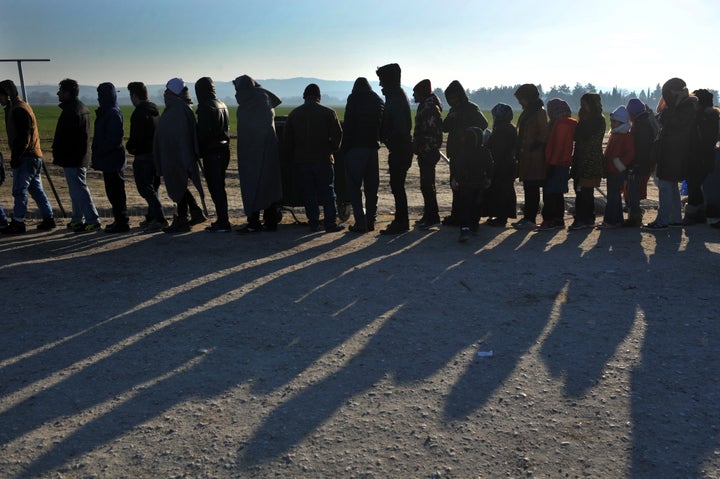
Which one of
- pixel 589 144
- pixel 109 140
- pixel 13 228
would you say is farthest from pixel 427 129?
pixel 13 228

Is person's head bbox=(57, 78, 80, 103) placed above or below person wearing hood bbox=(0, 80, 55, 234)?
above

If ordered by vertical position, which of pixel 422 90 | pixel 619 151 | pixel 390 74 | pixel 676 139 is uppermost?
pixel 390 74

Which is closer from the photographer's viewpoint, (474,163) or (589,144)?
(474,163)

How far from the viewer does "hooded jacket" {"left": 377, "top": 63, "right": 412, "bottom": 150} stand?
26.8 feet

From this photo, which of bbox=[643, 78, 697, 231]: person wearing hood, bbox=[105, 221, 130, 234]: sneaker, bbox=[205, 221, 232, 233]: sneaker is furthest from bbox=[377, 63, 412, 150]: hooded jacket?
bbox=[105, 221, 130, 234]: sneaker

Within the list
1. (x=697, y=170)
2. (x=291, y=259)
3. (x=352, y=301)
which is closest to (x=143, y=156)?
(x=291, y=259)

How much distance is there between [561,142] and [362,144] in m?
2.47

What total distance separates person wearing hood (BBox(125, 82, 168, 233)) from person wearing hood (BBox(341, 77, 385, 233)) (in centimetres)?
248

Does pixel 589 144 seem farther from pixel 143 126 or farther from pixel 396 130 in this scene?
pixel 143 126

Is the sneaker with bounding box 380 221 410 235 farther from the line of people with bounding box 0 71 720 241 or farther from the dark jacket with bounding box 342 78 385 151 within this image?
the dark jacket with bounding box 342 78 385 151

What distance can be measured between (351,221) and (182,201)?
2.51 m

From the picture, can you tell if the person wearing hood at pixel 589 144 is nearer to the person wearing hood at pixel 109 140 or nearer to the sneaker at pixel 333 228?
the sneaker at pixel 333 228

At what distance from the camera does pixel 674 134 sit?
8.14m

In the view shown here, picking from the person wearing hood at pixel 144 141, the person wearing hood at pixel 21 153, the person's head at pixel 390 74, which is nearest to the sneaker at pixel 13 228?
the person wearing hood at pixel 21 153
